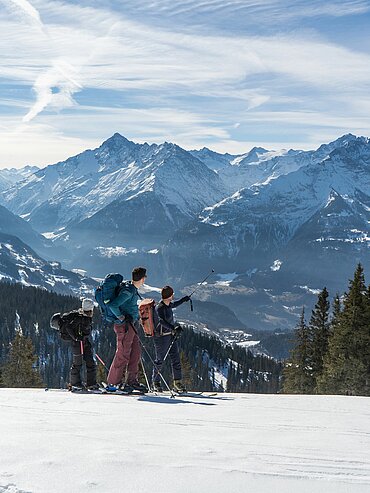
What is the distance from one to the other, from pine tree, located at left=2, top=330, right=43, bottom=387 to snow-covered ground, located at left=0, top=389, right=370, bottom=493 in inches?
1458

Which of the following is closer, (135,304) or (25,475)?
(25,475)

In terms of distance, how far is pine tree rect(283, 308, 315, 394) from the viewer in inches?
1544

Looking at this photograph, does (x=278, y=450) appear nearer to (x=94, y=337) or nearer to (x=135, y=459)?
(x=135, y=459)

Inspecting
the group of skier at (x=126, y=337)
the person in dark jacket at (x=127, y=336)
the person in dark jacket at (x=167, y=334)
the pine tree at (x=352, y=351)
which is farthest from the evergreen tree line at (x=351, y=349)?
the person in dark jacket at (x=127, y=336)

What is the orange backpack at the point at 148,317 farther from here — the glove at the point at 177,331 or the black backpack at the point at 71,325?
the black backpack at the point at 71,325

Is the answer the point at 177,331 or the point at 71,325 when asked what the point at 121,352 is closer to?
the point at 177,331

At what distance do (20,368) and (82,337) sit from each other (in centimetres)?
3431

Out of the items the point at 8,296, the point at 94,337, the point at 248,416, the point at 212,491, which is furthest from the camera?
the point at 8,296

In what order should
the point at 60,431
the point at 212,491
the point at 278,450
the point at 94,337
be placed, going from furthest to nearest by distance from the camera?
the point at 94,337 < the point at 60,431 < the point at 278,450 < the point at 212,491

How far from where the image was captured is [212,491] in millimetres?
5059

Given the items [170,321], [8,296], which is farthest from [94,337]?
[170,321]

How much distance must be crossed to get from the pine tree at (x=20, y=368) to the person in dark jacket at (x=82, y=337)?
33.5 m

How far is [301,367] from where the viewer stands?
39.9m

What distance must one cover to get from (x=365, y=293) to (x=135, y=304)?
75.2 ft
